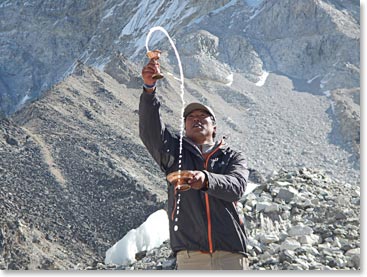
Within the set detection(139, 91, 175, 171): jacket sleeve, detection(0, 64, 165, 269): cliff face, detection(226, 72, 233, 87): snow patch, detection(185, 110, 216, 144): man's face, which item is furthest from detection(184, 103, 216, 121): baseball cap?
detection(226, 72, 233, 87): snow patch

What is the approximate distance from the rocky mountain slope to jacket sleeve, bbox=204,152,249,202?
3387 mm

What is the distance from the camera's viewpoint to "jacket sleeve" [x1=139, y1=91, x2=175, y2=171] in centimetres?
378

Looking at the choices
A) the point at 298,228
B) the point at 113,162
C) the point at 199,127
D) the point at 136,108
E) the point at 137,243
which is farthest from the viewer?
the point at 136,108

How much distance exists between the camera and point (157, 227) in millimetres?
9711

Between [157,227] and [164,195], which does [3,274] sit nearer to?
[157,227]

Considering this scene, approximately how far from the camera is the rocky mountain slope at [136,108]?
75.3ft

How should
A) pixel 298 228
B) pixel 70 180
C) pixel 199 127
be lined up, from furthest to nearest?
pixel 70 180 < pixel 298 228 < pixel 199 127

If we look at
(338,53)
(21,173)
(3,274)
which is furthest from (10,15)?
(3,274)

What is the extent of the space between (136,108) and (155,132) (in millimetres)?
39279

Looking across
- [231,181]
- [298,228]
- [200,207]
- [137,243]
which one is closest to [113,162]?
[137,243]

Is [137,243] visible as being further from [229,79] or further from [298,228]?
[229,79]

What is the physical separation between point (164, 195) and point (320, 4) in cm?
→ 4138

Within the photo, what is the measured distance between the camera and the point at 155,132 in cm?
385

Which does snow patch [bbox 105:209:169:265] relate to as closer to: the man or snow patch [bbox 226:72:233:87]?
the man
